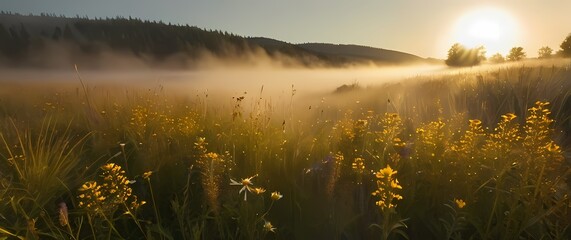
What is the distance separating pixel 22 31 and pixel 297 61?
4516 centimetres

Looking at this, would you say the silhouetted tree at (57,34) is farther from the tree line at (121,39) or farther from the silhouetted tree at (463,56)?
the silhouetted tree at (463,56)

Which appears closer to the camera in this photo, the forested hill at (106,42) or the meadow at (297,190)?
the meadow at (297,190)

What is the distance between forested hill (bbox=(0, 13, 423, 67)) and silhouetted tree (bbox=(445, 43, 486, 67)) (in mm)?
28878

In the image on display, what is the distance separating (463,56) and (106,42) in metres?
53.0

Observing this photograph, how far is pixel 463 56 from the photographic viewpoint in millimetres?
49969

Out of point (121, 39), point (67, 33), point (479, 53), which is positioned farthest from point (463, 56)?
point (67, 33)

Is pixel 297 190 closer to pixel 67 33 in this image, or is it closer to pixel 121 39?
pixel 121 39

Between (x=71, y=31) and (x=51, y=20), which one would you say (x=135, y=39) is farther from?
(x=51, y=20)

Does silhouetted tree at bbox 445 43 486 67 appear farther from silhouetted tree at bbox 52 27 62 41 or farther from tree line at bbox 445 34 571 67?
silhouetted tree at bbox 52 27 62 41

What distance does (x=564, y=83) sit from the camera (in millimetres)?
6734

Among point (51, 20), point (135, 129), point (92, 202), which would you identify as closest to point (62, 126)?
point (135, 129)

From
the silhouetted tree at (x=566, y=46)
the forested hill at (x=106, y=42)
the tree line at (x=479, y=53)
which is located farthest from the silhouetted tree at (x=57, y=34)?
the silhouetted tree at (x=566, y=46)

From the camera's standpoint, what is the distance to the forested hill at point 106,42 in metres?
A: 62.7

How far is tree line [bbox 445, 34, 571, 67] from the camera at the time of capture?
123 ft
